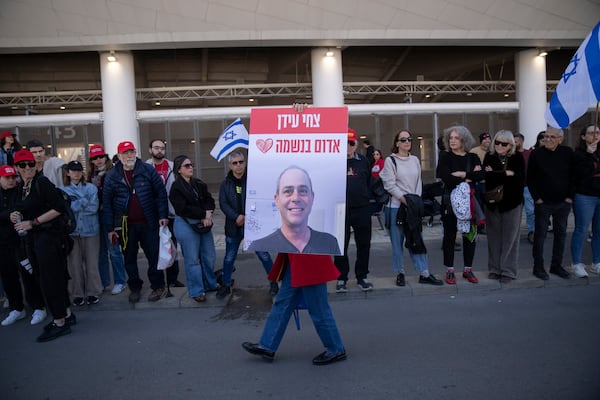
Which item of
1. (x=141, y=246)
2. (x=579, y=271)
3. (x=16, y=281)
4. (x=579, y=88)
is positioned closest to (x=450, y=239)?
(x=579, y=271)

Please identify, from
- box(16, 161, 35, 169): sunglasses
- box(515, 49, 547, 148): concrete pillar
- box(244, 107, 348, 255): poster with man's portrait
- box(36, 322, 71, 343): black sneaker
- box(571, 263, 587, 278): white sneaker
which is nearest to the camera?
box(244, 107, 348, 255): poster with man's portrait

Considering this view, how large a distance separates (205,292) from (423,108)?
1316 cm

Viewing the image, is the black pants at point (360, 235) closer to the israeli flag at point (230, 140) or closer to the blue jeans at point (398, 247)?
the blue jeans at point (398, 247)

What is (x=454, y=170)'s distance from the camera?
5953mm

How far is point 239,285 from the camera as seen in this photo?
6867mm

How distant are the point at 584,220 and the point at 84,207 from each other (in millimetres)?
6473

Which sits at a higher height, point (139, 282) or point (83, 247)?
point (83, 247)

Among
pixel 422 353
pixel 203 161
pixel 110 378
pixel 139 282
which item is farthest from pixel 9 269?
pixel 203 161

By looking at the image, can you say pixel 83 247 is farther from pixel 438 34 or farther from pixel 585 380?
pixel 438 34

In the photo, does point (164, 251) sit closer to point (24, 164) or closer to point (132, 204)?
point (132, 204)

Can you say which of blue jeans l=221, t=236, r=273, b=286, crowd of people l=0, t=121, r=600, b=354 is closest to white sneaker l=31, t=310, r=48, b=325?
crowd of people l=0, t=121, r=600, b=354

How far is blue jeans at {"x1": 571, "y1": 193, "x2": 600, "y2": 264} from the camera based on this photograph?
6340mm

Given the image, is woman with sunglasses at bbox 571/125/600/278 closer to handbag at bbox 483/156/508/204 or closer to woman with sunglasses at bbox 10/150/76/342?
handbag at bbox 483/156/508/204

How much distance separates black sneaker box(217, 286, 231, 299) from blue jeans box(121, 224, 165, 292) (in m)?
0.80
